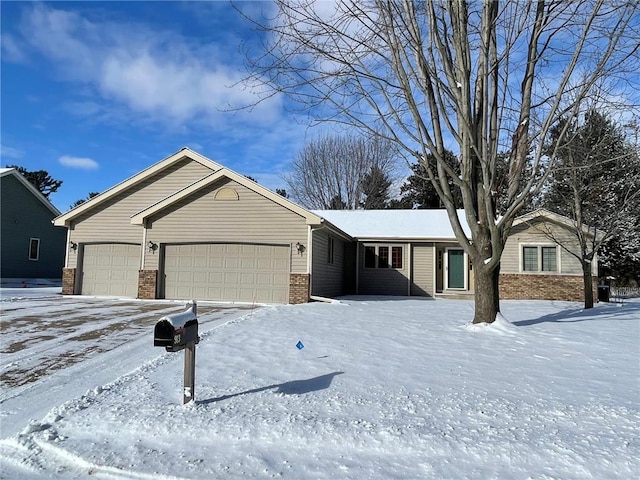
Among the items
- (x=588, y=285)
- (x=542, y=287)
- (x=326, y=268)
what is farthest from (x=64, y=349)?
(x=542, y=287)

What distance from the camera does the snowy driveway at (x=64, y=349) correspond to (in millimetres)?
4785

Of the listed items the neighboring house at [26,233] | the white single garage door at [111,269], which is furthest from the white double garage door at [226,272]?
the neighboring house at [26,233]

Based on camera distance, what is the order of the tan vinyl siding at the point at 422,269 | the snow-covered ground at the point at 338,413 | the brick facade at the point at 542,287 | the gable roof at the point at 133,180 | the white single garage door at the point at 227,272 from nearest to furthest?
the snow-covered ground at the point at 338,413
the white single garage door at the point at 227,272
the gable roof at the point at 133,180
the brick facade at the point at 542,287
the tan vinyl siding at the point at 422,269

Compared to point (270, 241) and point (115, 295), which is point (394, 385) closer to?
point (270, 241)

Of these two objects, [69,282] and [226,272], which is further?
[69,282]

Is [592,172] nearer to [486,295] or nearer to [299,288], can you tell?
[486,295]

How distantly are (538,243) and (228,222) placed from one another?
483 inches

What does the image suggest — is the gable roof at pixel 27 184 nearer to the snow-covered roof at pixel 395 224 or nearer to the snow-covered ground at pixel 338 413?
the snow-covered roof at pixel 395 224

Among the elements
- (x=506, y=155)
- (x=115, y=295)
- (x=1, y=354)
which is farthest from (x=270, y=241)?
(x=1, y=354)

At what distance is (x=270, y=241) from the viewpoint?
14414 mm

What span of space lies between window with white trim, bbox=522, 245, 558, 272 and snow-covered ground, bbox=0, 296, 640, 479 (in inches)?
456

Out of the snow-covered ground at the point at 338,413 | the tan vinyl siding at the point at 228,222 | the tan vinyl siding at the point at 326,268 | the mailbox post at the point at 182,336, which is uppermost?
the tan vinyl siding at the point at 228,222

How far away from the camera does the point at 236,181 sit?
1476cm

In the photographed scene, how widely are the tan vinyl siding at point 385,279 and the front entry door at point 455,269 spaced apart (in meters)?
1.83
